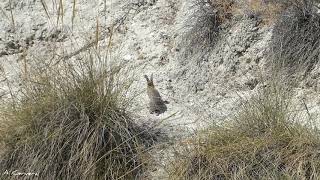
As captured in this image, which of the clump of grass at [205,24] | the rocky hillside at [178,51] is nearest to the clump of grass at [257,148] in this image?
the rocky hillside at [178,51]

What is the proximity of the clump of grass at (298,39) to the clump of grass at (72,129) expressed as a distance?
134cm

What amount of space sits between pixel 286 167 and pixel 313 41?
1.47 m

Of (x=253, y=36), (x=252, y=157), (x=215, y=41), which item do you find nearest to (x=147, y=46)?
(x=215, y=41)

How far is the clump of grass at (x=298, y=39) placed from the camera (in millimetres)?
4664

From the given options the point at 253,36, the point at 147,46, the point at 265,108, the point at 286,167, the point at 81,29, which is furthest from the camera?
the point at 81,29

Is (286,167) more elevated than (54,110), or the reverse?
(54,110)

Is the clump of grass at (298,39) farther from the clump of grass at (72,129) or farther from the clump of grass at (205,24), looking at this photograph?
the clump of grass at (72,129)

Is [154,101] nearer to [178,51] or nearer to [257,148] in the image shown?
[178,51]

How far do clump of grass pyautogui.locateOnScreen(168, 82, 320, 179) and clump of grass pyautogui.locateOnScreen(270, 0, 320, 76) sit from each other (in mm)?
717

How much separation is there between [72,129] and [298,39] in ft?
6.71

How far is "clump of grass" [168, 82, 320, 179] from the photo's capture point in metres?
3.62

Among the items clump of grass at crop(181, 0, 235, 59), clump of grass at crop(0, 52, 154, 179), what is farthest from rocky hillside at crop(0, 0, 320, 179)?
clump of grass at crop(0, 52, 154, 179)

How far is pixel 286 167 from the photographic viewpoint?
3.62 m

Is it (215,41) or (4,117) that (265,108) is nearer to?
(215,41)
